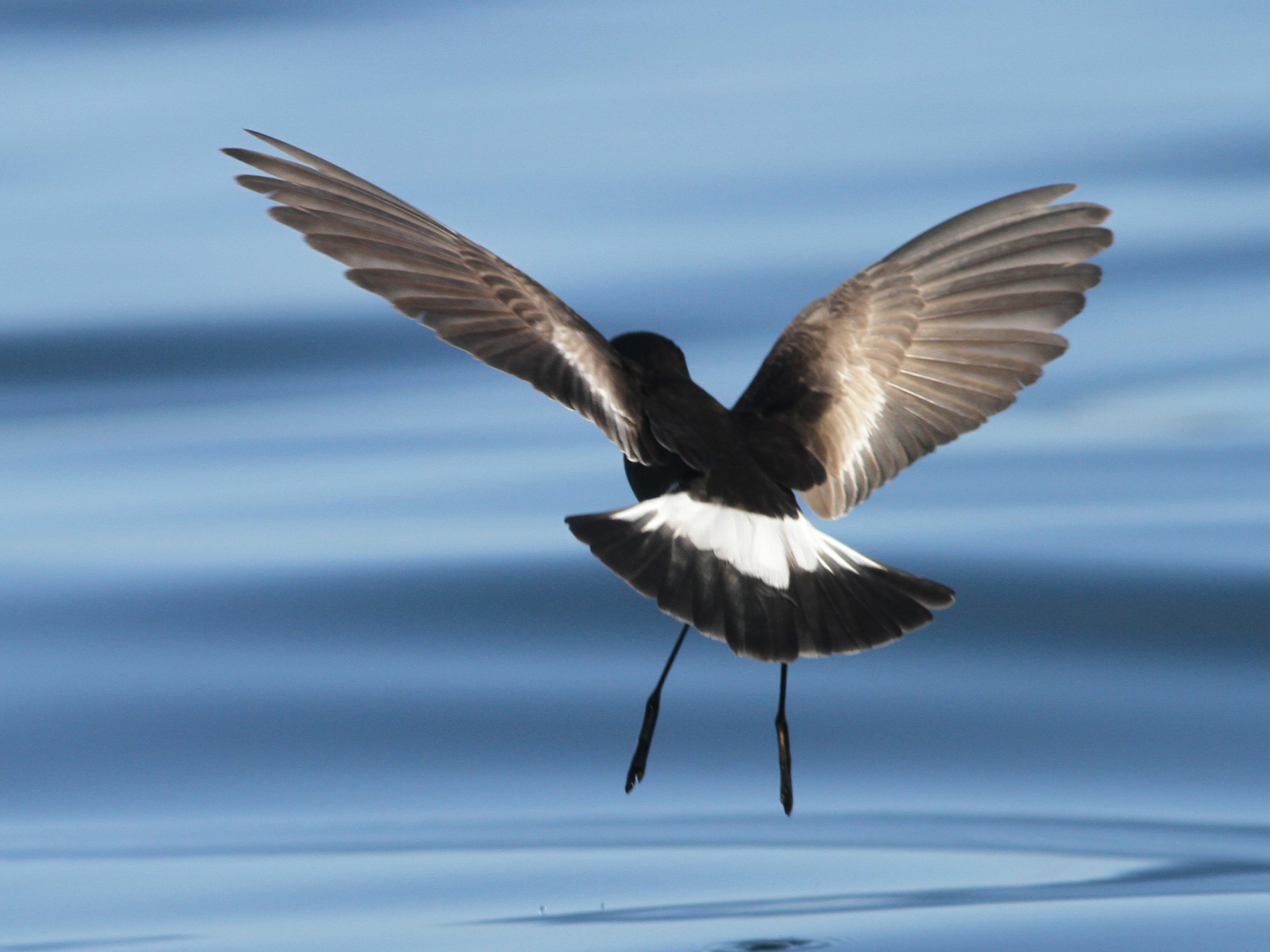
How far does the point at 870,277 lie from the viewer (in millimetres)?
4715

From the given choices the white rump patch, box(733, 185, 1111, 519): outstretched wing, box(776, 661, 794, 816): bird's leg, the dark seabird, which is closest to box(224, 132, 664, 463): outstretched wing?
the dark seabird

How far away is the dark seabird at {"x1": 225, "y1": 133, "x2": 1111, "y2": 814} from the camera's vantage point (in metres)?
3.86

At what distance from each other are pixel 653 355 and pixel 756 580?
69cm

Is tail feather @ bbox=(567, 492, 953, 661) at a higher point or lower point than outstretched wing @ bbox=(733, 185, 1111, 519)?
lower

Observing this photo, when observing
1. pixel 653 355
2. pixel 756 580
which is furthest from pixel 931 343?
pixel 756 580

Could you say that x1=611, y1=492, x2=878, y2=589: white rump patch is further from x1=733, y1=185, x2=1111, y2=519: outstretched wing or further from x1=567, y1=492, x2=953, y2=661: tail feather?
x1=733, y1=185, x2=1111, y2=519: outstretched wing

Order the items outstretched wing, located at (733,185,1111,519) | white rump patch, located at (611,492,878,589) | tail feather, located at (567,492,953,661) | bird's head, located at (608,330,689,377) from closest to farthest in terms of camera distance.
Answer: tail feather, located at (567,492,953,661)
white rump patch, located at (611,492,878,589)
bird's head, located at (608,330,689,377)
outstretched wing, located at (733,185,1111,519)

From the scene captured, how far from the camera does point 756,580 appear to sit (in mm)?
3840

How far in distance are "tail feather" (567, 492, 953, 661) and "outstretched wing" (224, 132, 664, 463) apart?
0.56ft

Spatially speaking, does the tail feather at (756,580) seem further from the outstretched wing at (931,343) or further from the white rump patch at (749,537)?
the outstretched wing at (931,343)

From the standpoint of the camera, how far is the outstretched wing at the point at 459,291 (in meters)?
4.00

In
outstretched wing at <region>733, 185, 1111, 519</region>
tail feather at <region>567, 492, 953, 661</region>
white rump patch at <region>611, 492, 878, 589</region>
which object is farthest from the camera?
outstretched wing at <region>733, 185, 1111, 519</region>

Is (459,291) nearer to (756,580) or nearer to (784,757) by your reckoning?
(756,580)

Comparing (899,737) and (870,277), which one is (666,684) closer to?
(899,737)
